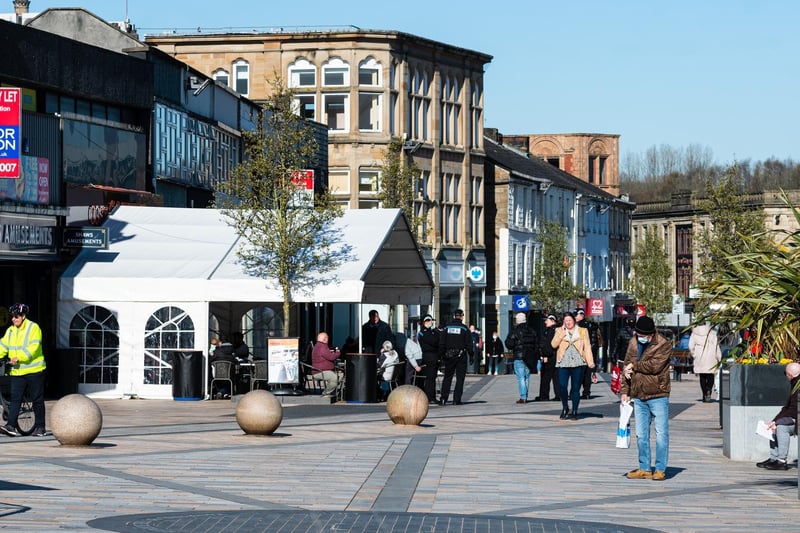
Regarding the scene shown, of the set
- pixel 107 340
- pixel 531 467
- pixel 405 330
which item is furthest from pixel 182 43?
pixel 531 467

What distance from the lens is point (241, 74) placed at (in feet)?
205

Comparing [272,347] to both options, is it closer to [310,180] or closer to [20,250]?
[20,250]

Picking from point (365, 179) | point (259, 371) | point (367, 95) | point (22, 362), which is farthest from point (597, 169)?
point (22, 362)

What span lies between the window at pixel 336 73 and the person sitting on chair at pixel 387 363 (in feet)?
105

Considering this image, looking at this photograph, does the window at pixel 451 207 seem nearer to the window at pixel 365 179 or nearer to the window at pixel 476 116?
the window at pixel 476 116

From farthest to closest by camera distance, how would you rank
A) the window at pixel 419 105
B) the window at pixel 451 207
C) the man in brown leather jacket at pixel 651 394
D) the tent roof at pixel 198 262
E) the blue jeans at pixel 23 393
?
1. the window at pixel 451 207
2. the window at pixel 419 105
3. the tent roof at pixel 198 262
4. the blue jeans at pixel 23 393
5. the man in brown leather jacket at pixel 651 394

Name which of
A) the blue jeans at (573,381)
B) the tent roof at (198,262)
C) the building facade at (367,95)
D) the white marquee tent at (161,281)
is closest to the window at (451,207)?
the building facade at (367,95)

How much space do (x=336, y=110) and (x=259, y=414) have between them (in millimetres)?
41784

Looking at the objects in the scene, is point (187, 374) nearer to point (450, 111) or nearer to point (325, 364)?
point (325, 364)

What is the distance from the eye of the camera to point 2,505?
1337 centimetres

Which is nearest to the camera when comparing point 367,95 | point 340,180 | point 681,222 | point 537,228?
point 340,180

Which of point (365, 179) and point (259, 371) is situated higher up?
point (365, 179)

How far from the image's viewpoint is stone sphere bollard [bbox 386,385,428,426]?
75.8ft

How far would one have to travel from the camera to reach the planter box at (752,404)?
62.6ft
